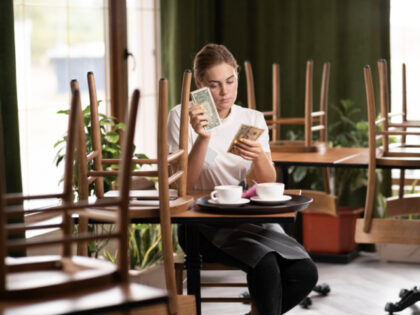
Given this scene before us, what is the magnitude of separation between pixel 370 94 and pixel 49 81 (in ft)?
5.43

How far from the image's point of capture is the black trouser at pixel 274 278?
8.70 feet

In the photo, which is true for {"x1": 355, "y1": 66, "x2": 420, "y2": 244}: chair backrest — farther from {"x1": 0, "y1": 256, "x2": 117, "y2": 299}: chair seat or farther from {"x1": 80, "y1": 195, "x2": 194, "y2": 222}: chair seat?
{"x1": 0, "y1": 256, "x2": 117, "y2": 299}: chair seat

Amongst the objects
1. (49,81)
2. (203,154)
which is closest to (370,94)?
(203,154)

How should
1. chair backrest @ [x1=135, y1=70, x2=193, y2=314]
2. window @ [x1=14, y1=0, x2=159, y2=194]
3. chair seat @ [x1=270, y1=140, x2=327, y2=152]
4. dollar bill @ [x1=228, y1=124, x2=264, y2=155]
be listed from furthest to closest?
chair seat @ [x1=270, y1=140, x2=327, y2=152] < window @ [x1=14, y1=0, x2=159, y2=194] < dollar bill @ [x1=228, y1=124, x2=264, y2=155] < chair backrest @ [x1=135, y1=70, x2=193, y2=314]

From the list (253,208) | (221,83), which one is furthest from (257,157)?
(253,208)

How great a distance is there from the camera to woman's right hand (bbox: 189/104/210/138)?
2828 millimetres

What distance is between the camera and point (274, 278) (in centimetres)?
266

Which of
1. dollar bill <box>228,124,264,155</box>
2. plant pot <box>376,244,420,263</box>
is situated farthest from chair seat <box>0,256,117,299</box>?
plant pot <box>376,244,420,263</box>

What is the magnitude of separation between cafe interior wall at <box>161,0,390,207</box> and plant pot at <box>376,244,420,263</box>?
0.48 metres

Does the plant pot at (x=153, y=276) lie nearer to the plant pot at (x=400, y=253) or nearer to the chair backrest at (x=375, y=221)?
the chair backrest at (x=375, y=221)

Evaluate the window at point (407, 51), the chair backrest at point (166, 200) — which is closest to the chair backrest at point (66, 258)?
the chair backrest at point (166, 200)

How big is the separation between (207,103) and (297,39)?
2585mm

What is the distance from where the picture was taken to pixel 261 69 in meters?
5.39

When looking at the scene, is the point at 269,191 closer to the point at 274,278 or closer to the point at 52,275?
the point at 274,278
